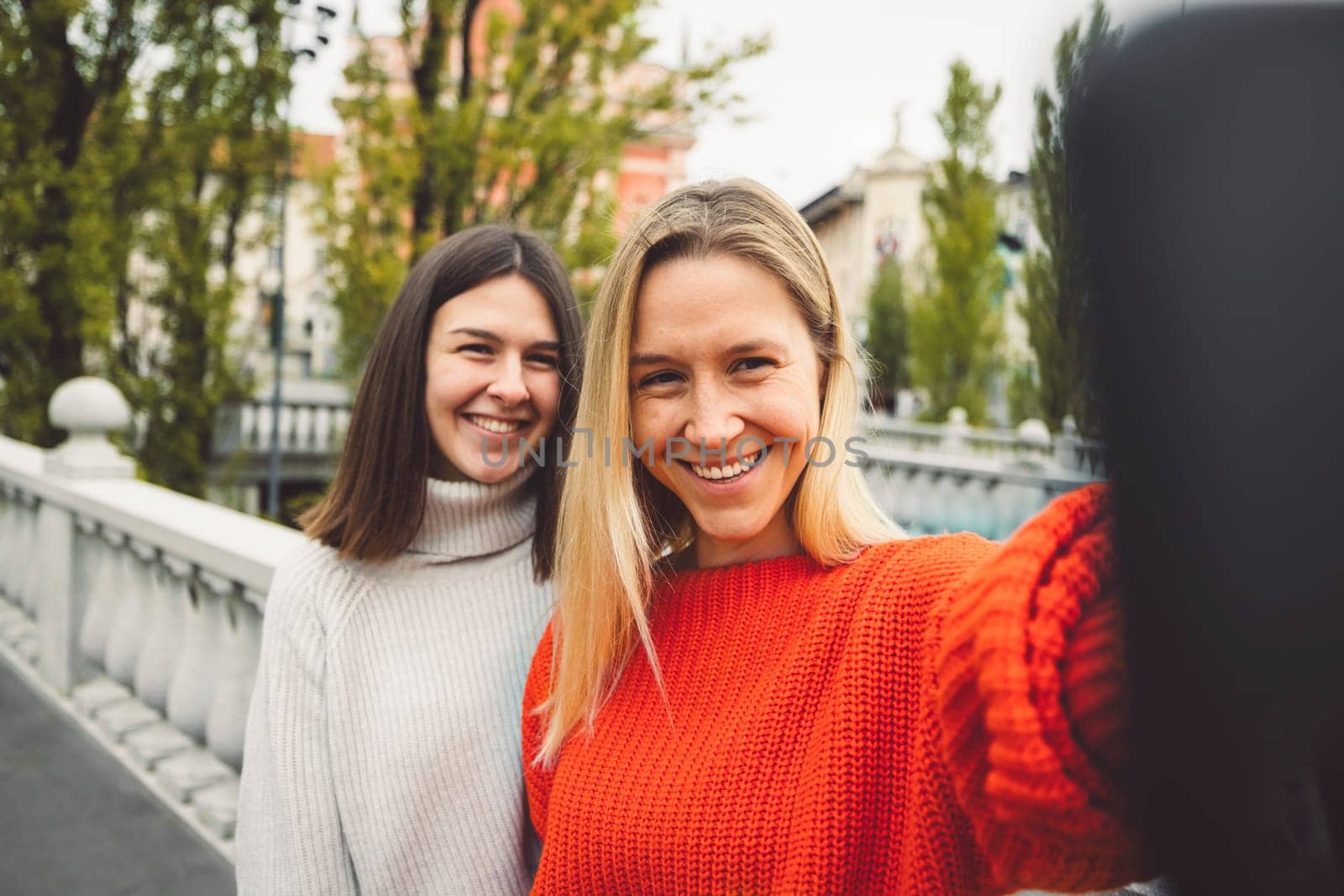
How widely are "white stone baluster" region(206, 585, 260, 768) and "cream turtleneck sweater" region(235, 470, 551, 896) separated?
1291mm

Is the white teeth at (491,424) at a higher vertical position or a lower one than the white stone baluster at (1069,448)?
lower

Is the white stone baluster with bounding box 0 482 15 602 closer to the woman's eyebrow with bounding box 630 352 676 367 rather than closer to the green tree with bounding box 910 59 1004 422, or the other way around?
the woman's eyebrow with bounding box 630 352 676 367

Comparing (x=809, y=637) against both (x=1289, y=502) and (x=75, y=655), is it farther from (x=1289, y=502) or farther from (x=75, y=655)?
(x=75, y=655)

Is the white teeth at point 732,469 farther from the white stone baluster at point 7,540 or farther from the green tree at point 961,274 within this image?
the green tree at point 961,274

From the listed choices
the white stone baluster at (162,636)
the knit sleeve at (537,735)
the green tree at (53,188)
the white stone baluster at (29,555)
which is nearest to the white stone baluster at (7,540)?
the white stone baluster at (29,555)

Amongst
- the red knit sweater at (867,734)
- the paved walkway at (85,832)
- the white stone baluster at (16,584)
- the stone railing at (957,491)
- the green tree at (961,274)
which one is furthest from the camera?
the green tree at (961,274)

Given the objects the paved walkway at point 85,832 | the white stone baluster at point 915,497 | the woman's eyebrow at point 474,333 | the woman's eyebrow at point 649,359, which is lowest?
the paved walkway at point 85,832

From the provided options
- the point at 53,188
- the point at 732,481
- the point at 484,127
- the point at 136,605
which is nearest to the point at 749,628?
the point at 732,481

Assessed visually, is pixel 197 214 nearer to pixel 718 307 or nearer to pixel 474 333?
pixel 474 333

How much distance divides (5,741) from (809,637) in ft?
11.7

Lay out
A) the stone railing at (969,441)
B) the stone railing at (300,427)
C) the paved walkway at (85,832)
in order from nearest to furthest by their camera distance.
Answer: the paved walkway at (85,832) → the stone railing at (969,441) → the stone railing at (300,427)

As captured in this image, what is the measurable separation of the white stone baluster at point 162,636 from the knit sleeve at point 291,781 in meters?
1.76

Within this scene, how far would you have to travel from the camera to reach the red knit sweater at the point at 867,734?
57cm

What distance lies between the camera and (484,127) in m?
7.44
